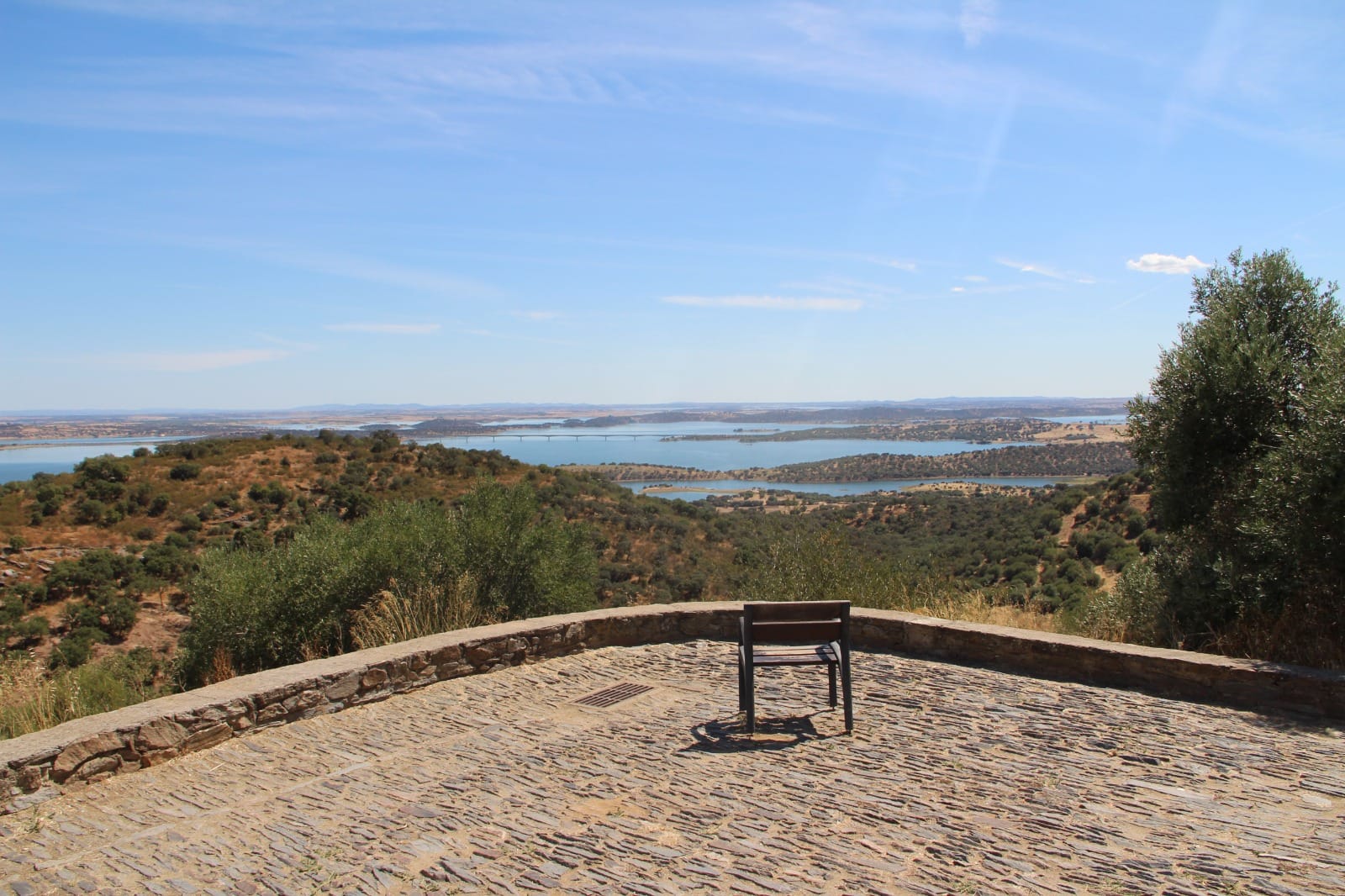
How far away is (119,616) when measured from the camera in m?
17.3

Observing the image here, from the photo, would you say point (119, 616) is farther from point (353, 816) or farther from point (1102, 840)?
point (1102, 840)

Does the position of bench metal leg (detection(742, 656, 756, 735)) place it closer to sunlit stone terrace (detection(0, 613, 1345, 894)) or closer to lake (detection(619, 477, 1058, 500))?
sunlit stone terrace (detection(0, 613, 1345, 894))

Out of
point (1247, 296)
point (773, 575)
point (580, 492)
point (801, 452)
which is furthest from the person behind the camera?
point (801, 452)

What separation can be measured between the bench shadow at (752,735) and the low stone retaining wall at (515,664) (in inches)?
74.6

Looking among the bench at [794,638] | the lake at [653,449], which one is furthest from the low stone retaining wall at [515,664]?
the lake at [653,449]

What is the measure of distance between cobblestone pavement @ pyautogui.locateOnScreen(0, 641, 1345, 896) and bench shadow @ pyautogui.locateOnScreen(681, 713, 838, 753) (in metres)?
0.02

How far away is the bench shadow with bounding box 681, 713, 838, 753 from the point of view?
14.9ft

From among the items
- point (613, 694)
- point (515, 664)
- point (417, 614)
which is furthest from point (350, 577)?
point (613, 694)

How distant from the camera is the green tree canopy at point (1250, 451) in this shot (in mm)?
5637

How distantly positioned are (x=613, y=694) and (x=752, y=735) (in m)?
1.40

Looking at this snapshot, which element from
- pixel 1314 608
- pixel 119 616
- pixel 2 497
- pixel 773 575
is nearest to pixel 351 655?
pixel 773 575

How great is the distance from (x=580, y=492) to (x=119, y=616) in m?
17.4

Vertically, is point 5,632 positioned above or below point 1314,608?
below

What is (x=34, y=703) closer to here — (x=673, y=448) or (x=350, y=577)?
(x=350, y=577)
